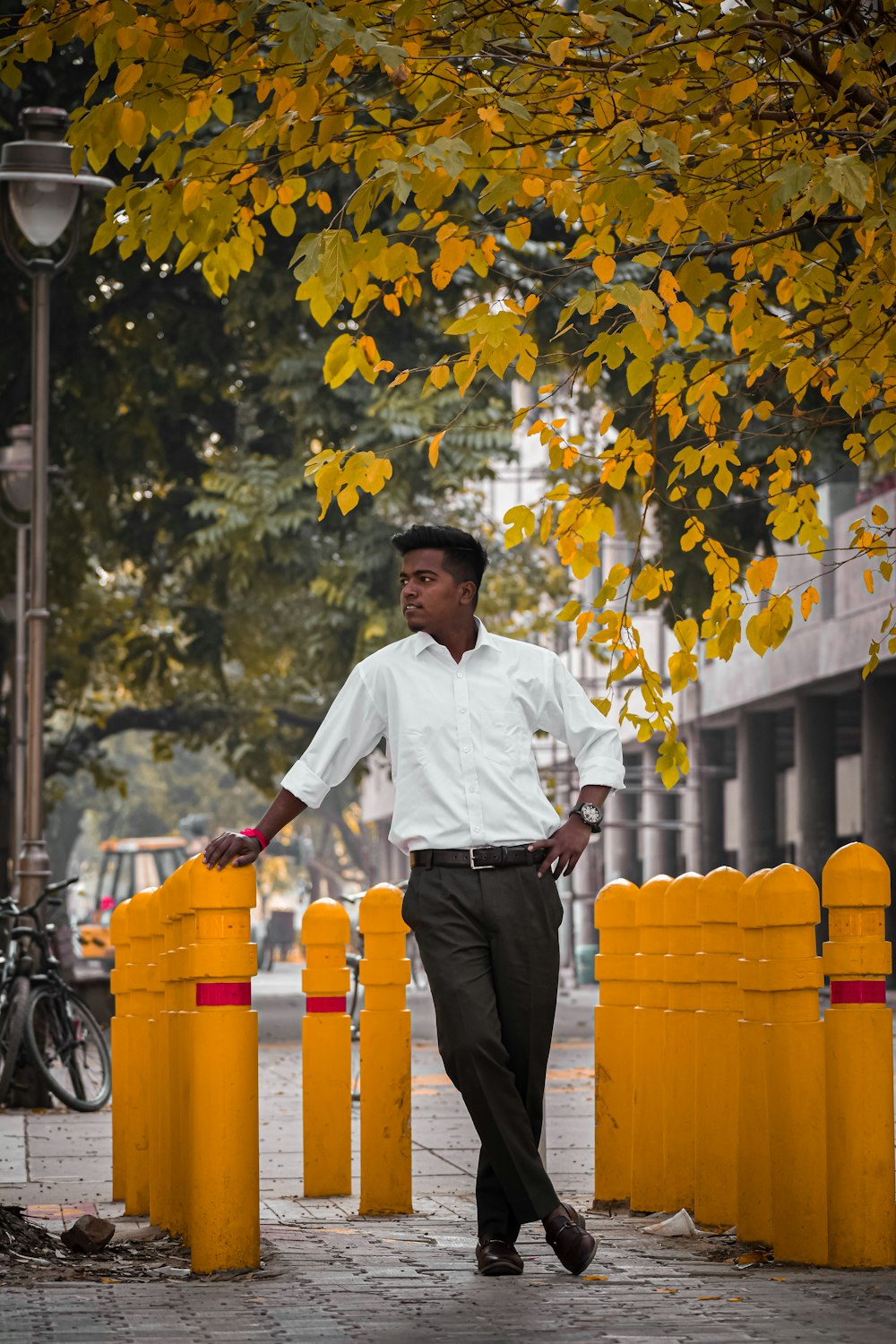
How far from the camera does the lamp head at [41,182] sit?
13.3 m

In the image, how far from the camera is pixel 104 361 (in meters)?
20.2

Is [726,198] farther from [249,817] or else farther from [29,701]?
[249,817]

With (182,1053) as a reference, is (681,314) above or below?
above

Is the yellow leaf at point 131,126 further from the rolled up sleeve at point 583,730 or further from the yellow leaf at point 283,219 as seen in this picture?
the rolled up sleeve at point 583,730

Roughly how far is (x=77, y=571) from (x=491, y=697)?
16157mm

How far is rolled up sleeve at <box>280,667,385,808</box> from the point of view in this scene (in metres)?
6.13

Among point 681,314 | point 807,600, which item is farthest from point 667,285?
point 807,600

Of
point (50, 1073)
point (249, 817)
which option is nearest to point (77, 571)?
point (50, 1073)

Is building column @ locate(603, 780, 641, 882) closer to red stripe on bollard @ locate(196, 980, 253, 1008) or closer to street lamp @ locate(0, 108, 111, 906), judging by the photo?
street lamp @ locate(0, 108, 111, 906)

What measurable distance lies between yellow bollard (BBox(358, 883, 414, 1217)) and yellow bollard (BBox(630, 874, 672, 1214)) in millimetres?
792

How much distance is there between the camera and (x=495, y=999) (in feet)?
20.0

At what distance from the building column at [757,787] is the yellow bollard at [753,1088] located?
29045mm

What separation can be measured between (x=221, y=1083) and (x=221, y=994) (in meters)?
0.24

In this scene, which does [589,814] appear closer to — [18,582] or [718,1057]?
[718,1057]
